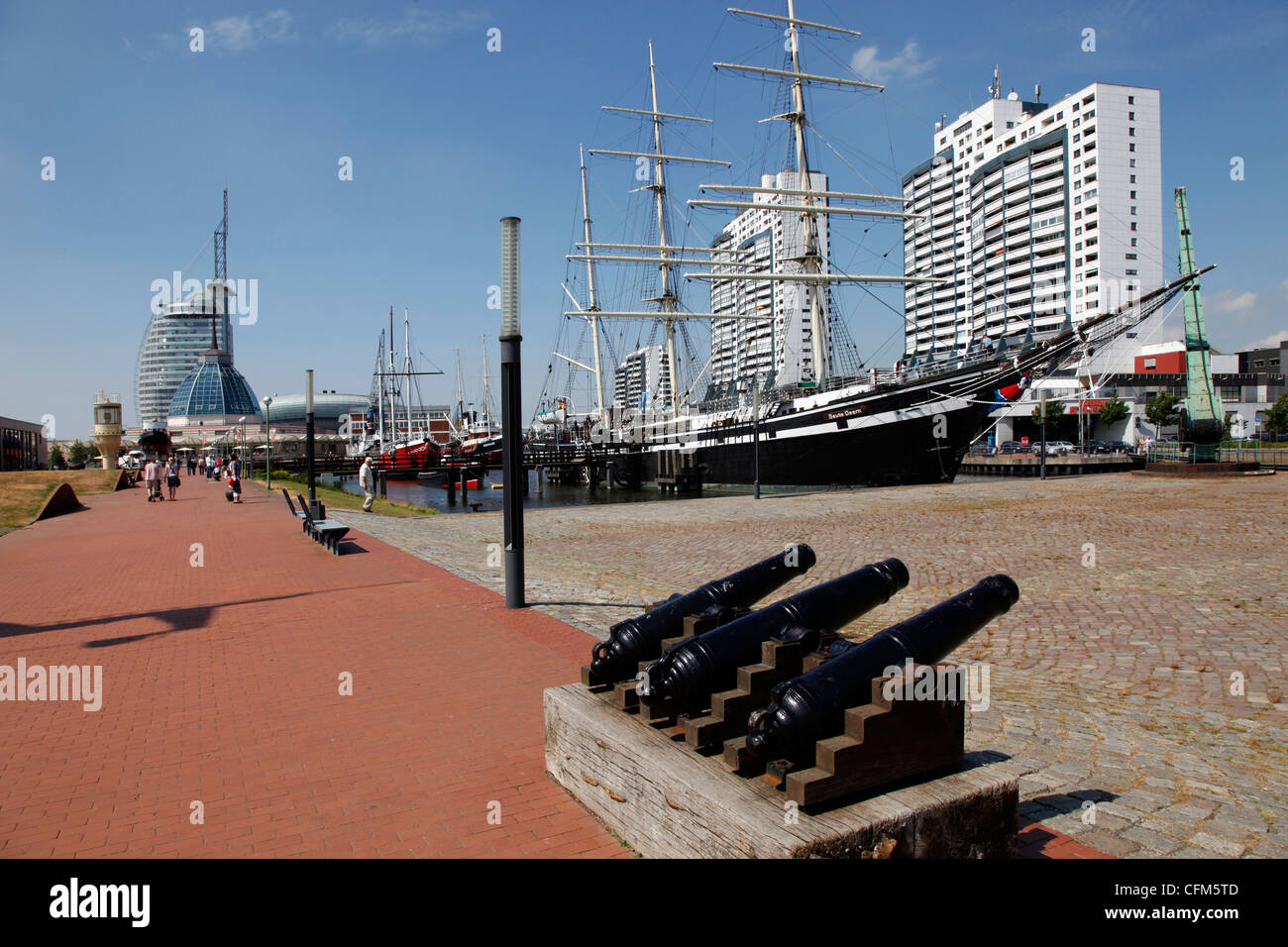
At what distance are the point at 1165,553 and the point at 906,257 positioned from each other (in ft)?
445

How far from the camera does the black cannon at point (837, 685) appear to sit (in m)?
2.80

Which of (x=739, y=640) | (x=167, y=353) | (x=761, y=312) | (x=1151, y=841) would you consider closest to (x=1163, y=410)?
(x=761, y=312)

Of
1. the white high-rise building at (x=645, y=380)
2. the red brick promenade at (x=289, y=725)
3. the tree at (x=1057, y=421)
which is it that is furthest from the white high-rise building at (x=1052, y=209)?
the red brick promenade at (x=289, y=725)

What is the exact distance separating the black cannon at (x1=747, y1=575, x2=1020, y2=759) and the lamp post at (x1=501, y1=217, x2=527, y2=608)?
5.82 m

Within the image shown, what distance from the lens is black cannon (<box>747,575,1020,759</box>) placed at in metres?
2.80

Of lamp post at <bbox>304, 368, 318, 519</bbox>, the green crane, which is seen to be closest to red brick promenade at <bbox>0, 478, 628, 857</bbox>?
lamp post at <bbox>304, 368, 318, 519</bbox>

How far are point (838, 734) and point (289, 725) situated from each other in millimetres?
3693

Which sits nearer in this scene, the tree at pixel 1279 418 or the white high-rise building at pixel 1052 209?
the tree at pixel 1279 418

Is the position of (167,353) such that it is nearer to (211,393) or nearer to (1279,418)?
(211,393)

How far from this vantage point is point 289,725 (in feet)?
16.6

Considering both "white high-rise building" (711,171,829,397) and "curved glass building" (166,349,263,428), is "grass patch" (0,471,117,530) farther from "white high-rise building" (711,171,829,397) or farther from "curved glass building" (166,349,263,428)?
"curved glass building" (166,349,263,428)

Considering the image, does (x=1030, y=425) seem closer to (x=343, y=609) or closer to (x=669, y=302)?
(x=669, y=302)

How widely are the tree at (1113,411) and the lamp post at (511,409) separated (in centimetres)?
7821

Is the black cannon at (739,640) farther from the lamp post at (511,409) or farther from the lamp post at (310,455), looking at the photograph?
the lamp post at (310,455)
